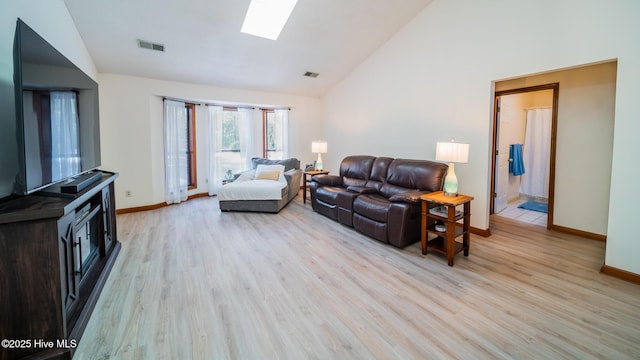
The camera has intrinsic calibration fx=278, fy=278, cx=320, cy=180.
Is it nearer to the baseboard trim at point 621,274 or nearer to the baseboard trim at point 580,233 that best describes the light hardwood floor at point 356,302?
the baseboard trim at point 621,274

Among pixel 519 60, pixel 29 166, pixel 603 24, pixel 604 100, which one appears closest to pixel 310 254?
pixel 29 166

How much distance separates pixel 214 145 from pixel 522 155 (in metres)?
6.38

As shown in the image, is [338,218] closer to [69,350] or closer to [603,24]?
[69,350]

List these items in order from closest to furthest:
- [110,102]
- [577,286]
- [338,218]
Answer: [577,286], [338,218], [110,102]

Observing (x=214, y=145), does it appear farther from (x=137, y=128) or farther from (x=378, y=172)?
(x=378, y=172)

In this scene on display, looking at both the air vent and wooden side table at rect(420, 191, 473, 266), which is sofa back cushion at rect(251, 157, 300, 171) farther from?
wooden side table at rect(420, 191, 473, 266)

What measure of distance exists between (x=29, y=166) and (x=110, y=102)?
3.61 meters

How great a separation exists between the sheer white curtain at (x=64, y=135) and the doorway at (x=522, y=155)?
5.08 metres

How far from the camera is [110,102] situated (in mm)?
4551

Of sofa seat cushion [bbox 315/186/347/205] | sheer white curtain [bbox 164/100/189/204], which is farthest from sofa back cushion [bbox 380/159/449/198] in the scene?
sheer white curtain [bbox 164/100/189/204]

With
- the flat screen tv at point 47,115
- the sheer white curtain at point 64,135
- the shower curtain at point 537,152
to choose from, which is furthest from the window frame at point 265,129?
the shower curtain at point 537,152

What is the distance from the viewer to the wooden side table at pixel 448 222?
2.84 meters

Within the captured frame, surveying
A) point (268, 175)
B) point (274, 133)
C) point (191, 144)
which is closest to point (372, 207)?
point (268, 175)

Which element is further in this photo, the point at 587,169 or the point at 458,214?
the point at 587,169
